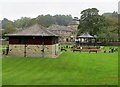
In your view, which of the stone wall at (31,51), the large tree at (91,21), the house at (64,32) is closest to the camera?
the stone wall at (31,51)

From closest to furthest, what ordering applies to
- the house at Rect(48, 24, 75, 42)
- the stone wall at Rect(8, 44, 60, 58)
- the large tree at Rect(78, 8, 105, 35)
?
the stone wall at Rect(8, 44, 60, 58) < the large tree at Rect(78, 8, 105, 35) < the house at Rect(48, 24, 75, 42)

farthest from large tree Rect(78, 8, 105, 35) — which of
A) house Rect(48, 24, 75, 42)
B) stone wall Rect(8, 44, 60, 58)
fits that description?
stone wall Rect(8, 44, 60, 58)

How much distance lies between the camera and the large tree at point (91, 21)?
86000 millimetres

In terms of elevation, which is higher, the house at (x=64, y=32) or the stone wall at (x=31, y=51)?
the house at (x=64, y=32)

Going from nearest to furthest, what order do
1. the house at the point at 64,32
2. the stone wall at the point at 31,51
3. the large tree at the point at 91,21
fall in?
the stone wall at the point at 31,51 < the large tree at the point at 91,21 < the house at the point at 64,32

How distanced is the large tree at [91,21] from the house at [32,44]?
151 feet

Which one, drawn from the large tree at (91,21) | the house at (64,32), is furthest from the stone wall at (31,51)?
the house at (64,32)

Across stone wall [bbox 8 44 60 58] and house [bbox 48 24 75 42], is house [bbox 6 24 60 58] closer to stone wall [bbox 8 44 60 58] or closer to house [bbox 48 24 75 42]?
stone wall [bbox 8 44 60 58]

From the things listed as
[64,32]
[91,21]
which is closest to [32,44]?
[91,21]

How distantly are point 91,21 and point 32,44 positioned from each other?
48341 mm

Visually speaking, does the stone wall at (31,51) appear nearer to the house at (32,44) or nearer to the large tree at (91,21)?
the house at (32,44)

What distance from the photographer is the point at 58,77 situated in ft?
72.5

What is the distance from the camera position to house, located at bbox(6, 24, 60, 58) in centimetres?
4050

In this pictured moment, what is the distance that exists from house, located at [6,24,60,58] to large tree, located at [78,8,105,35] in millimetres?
45875
